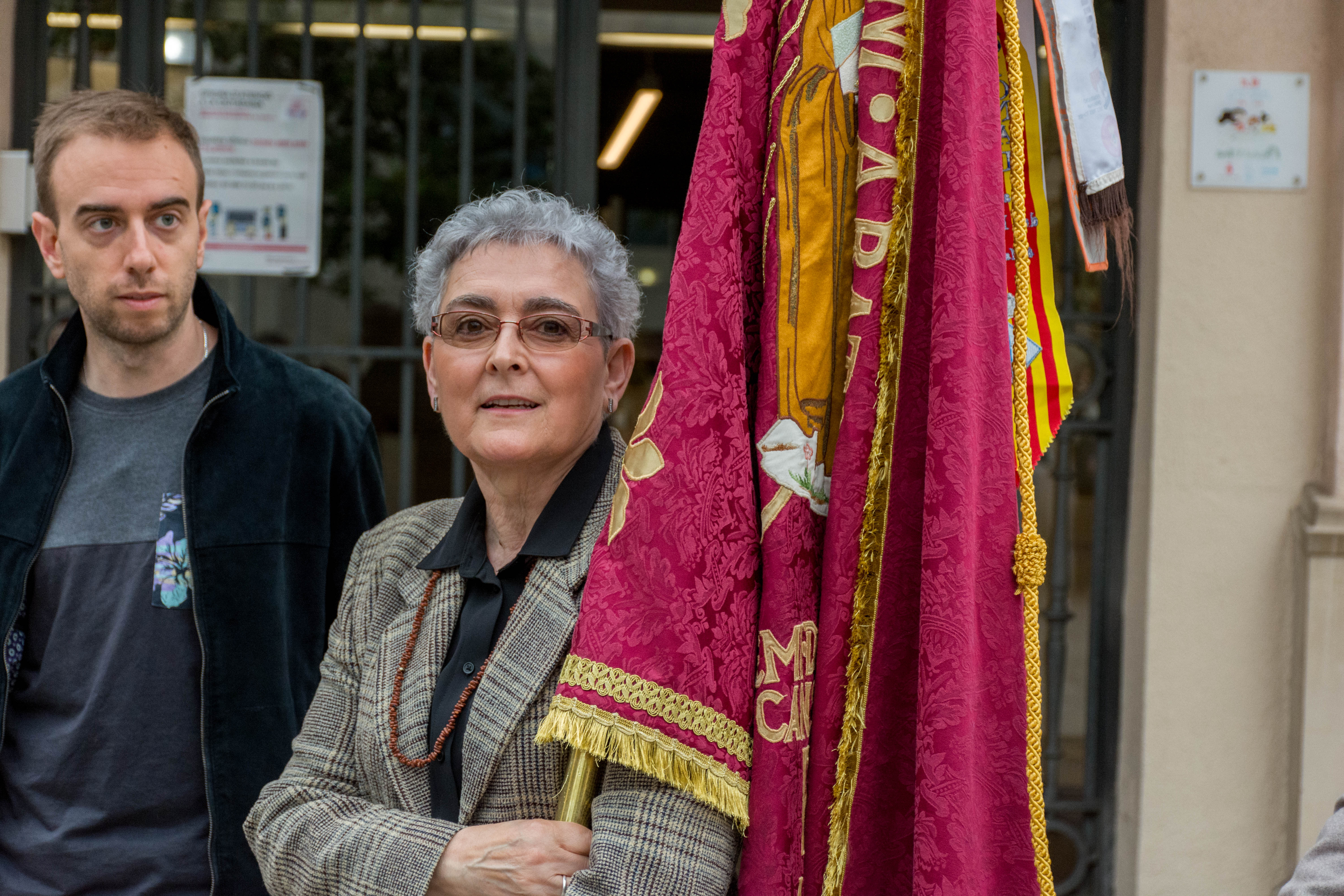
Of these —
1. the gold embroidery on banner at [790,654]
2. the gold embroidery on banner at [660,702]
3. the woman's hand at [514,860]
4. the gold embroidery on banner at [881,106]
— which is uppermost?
the gold embroidery on banner at [881,106]

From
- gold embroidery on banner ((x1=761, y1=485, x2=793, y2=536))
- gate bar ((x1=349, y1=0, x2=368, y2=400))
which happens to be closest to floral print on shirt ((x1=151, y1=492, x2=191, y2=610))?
gold embroidery on banner ((x1=761, y1=485, x2=793, y2=536))

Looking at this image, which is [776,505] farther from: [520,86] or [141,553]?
[520,86]

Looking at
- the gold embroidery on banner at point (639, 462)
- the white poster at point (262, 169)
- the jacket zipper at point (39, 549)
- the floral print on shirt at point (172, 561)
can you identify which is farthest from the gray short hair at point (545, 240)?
the white poster at point (262, 169)

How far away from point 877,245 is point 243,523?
4.17 ft

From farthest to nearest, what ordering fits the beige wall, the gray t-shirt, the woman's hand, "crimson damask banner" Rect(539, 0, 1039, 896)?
the beige wall → the gray t-shirt → the woman's hand → "crimson damask banner" Rect(539, 0, 1039, 896)

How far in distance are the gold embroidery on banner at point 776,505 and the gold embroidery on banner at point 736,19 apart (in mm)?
534

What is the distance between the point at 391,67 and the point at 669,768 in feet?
9.41

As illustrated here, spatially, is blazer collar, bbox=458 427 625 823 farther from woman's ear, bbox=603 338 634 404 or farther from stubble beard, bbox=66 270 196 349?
stubble beard, bbox=66 270 196 349

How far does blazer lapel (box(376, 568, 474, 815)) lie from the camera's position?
5.21 ft

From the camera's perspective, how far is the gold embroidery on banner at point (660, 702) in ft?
4.38

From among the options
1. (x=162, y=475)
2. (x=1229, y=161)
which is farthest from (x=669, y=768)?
(x=1229, y=161)

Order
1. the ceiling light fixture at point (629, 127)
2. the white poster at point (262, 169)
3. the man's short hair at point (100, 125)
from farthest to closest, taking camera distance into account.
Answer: the ceiling light fixture at point (629, 127) → the white poster at point (262, 169) → the man's short hair at point (100, 125)

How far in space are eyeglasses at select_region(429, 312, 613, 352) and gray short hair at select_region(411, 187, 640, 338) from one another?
6cm

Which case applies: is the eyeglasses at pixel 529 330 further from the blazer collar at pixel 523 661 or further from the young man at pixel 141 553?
the young man at pixel 141 553
